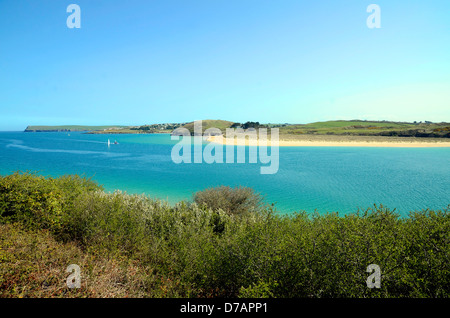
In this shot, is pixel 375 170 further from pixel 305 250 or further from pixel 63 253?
pixel 63 253

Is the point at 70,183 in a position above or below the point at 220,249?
above

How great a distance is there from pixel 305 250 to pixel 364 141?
3324 inches

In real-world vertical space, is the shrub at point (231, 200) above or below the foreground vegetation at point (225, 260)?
below

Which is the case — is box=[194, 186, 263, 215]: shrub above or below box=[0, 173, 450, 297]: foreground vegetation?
below

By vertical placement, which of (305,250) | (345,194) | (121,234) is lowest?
(345,194)

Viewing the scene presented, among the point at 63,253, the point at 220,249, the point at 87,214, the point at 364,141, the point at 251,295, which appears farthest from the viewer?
the point at 364,141

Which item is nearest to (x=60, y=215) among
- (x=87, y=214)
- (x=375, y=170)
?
(x=87, y=214)

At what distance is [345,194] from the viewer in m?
21.2

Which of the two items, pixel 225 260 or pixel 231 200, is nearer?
pixel 225 260

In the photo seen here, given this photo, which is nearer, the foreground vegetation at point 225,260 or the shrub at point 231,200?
the foreground vegetation at point 225,260

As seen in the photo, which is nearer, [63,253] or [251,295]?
[251,295]

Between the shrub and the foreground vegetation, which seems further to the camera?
the shrub

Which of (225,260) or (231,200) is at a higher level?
(225,260)
